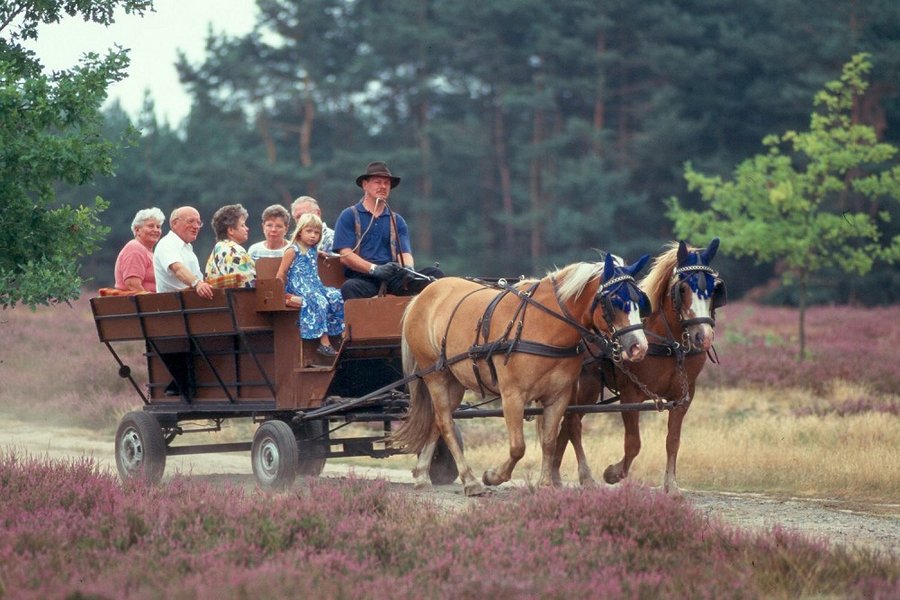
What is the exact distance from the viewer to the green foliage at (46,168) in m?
10.9

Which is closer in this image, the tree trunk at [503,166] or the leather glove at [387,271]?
the leather glove at [387,271]

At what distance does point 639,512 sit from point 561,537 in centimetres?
60

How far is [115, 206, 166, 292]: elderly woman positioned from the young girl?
1.80 meters

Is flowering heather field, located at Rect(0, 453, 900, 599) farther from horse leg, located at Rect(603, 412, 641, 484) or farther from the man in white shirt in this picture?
the man in white shirt

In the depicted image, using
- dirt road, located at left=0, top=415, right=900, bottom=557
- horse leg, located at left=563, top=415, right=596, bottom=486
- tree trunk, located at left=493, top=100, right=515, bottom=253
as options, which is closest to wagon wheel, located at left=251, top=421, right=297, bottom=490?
dirt road, located at left=0, top=415, right=900, bottom=557

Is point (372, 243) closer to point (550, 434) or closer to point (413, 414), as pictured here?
point (413, 414)

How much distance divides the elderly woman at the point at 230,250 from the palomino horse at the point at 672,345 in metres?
3.08

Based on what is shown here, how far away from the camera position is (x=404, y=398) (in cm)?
1105

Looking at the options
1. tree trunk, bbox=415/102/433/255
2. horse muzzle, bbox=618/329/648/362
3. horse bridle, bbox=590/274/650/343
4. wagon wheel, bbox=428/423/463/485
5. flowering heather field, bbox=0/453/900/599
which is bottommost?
wagon wheel, bbox=428/423/463/485

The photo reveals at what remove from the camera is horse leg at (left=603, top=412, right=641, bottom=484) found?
10578mm

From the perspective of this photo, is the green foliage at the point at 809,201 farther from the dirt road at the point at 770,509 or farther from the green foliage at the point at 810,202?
the dirt road at the point at 770,509

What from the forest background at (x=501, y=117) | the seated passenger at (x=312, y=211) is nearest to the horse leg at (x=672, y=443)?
the seated passenger at (x=312, y=211)

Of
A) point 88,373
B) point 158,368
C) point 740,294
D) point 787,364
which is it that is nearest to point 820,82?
point 740,294

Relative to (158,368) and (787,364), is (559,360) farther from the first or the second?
(787,364)
